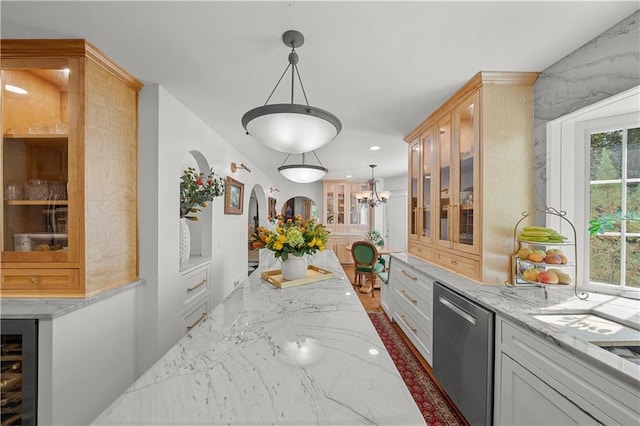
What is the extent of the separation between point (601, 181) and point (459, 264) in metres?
1.00

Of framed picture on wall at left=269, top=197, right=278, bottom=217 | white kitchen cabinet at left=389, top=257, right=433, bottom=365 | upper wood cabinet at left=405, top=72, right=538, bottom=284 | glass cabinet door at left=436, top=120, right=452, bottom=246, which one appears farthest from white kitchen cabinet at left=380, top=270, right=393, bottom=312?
framed picture on wall at left=269, top=197, right=278, bottom=217

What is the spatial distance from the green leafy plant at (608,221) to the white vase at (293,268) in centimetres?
179

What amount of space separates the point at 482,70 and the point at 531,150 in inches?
26.3

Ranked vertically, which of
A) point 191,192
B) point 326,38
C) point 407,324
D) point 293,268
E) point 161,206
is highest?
point 326,38

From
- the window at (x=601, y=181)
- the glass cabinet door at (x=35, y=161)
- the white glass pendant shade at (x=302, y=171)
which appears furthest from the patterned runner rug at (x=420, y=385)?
the glass cabinet door at (x=35, y=161)

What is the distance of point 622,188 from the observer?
5.06ft

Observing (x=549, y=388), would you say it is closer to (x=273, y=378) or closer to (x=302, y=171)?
(x=273, y=378)

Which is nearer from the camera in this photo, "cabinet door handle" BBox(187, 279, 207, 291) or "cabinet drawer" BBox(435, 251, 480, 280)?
"cabinet drawer" BBox(435, 251, 480, 280)

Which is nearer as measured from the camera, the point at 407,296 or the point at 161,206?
the point at 161,206

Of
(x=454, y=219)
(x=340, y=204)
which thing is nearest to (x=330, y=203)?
(x=340, y=204)

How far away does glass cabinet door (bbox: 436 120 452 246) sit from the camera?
2.28 meters

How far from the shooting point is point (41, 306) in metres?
1.40

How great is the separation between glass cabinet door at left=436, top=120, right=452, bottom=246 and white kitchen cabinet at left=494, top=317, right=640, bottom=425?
1.03 meters

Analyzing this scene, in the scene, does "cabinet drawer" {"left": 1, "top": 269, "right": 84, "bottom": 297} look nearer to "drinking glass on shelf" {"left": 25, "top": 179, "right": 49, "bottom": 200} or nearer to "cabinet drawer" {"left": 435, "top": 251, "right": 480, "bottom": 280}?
"drinking glass on shelf" {"left": 25, "top": 179, "right": 49, "bottom": 200}
